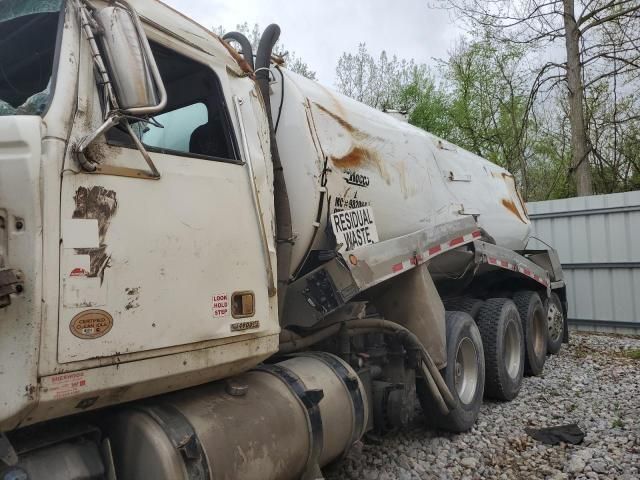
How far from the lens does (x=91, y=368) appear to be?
217 centimetres

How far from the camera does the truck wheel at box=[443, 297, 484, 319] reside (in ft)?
20.2

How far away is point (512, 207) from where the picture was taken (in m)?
7.77

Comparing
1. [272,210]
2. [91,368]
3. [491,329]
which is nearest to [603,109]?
[491,329]

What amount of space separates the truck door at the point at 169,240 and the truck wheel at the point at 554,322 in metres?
6.78

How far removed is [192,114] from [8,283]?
5.16 ft

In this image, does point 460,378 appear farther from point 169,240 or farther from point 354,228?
point 169,240

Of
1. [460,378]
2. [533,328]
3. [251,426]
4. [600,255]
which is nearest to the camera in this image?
[251,426]

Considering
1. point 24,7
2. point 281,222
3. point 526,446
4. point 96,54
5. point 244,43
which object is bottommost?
point 526,446

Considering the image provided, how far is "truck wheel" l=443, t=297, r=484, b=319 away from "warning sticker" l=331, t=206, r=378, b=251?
2.20 meters

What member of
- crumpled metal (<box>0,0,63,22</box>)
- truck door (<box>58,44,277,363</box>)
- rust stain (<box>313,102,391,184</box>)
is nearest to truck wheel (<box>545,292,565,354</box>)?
rust stain (<box>313,102,391,184</box>)

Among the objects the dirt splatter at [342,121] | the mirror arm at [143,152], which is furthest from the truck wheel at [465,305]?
the mirror arm at [143,152]

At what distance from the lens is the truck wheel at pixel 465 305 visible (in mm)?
6145

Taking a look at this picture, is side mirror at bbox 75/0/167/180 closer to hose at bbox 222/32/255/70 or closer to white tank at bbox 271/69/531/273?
white tank at bbox 271/69/531/273

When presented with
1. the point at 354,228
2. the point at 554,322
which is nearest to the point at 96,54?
the point at 354,228
